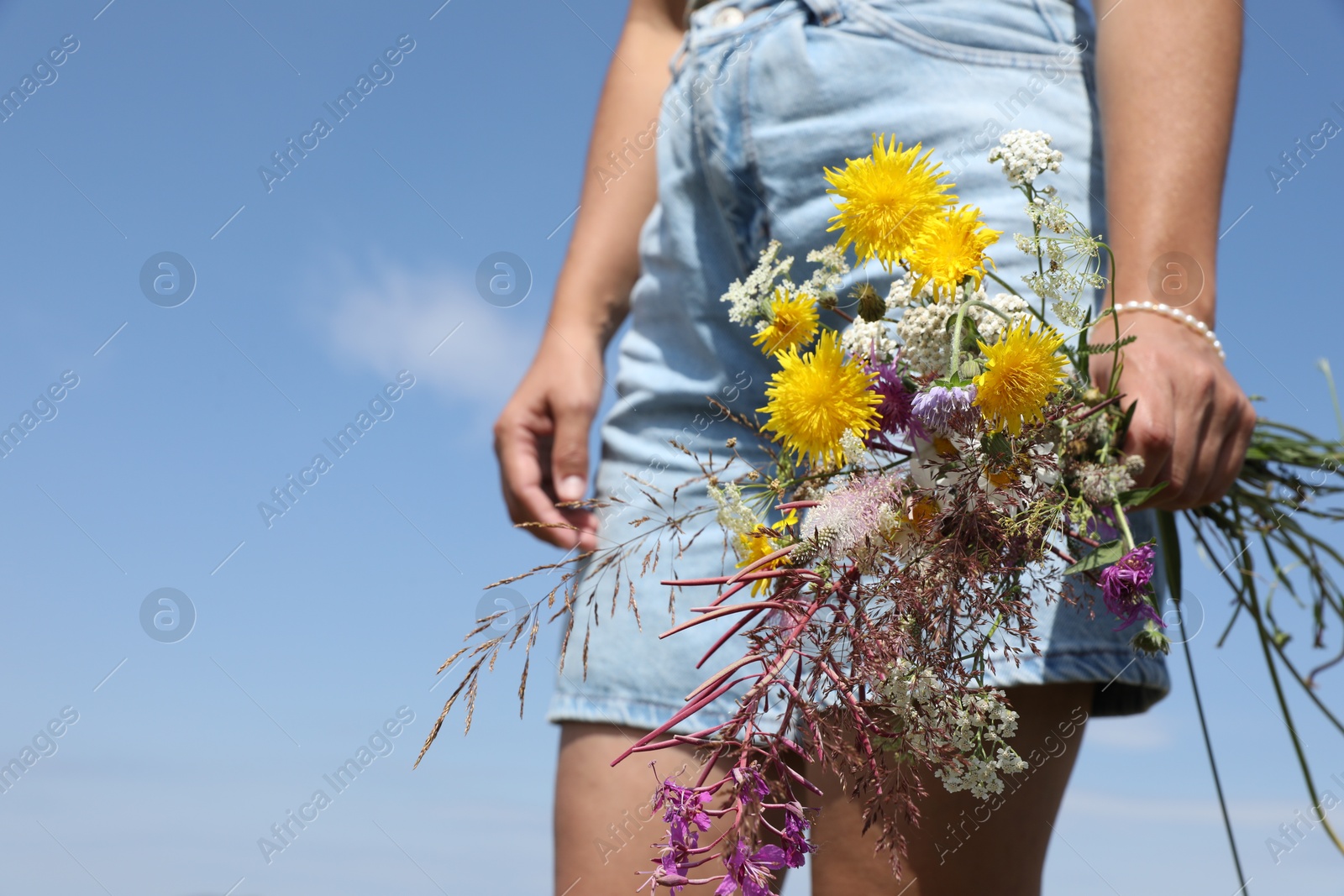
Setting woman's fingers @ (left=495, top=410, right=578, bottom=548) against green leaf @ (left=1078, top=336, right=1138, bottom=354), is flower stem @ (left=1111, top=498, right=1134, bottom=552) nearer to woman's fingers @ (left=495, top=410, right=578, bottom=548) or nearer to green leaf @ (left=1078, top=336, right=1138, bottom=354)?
green leaf @ (left=1078, top=336, right=1138, bottom=354)

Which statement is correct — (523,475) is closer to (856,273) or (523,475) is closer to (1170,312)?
(856,273)

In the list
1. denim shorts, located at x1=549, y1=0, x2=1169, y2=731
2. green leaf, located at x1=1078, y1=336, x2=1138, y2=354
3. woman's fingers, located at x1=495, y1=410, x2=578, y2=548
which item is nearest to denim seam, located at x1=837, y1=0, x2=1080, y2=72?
denim shorts, located at x1=549, y1=0, x2=1169, y2=731

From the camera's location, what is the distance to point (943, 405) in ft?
2.48

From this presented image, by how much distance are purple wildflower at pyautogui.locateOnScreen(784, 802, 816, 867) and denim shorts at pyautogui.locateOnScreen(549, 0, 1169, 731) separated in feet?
1.41

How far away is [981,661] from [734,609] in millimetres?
192

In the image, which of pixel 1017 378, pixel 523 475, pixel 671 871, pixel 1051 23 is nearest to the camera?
pixel 671 871

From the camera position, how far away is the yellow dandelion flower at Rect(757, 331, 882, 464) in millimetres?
794

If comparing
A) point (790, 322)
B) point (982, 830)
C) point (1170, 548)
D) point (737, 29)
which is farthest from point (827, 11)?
point (982, 830)

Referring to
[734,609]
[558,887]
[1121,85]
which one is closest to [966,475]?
[734,609]

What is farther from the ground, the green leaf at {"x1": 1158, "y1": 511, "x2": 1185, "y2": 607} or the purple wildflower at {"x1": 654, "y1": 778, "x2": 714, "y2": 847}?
the green leaf at {"x1": 1158, "y1": 511, "x2": 1185, "y2": 607}

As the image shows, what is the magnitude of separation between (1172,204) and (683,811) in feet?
2.65

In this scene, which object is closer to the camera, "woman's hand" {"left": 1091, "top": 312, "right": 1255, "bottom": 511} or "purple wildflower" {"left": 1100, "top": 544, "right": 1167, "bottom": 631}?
"purple wildflower" {"left": 1100, "top": 544, "right": 1167, "bottom": 631}

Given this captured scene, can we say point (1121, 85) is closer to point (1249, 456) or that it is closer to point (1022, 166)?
point (1022, 166)

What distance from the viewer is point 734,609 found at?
27.9 inches
